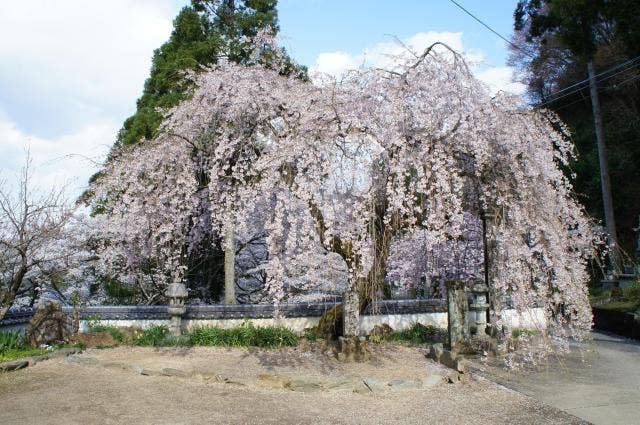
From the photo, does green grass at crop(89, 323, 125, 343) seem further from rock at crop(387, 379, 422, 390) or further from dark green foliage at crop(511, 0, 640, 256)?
dark green foliage at crop(511, 0, 640, 256)

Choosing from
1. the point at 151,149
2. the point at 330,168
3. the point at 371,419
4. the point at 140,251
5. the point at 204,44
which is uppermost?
the point at 204,44

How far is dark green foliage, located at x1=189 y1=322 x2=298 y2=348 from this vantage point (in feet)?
32.3

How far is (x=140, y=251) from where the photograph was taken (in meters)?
11.6

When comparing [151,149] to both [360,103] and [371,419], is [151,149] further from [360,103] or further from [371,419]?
[371,419]

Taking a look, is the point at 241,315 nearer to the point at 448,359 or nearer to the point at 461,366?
the point at 448,359

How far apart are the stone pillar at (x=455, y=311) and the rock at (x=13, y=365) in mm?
7139

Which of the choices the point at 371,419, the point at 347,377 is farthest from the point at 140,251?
the point at 371,419

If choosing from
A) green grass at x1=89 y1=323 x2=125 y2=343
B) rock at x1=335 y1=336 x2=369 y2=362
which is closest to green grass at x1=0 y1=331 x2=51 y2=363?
green grass at x1=89 y1=323 x2=125 y2=343

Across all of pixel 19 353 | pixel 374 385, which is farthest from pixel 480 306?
pixel 19 353

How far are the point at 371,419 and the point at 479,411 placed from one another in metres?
1.40

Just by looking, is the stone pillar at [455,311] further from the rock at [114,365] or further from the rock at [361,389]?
the rock at [114,365]

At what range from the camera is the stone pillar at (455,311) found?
8.95 m

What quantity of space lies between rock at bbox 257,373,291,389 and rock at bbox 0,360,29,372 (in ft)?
12.9

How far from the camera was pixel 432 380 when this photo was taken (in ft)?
23.9
